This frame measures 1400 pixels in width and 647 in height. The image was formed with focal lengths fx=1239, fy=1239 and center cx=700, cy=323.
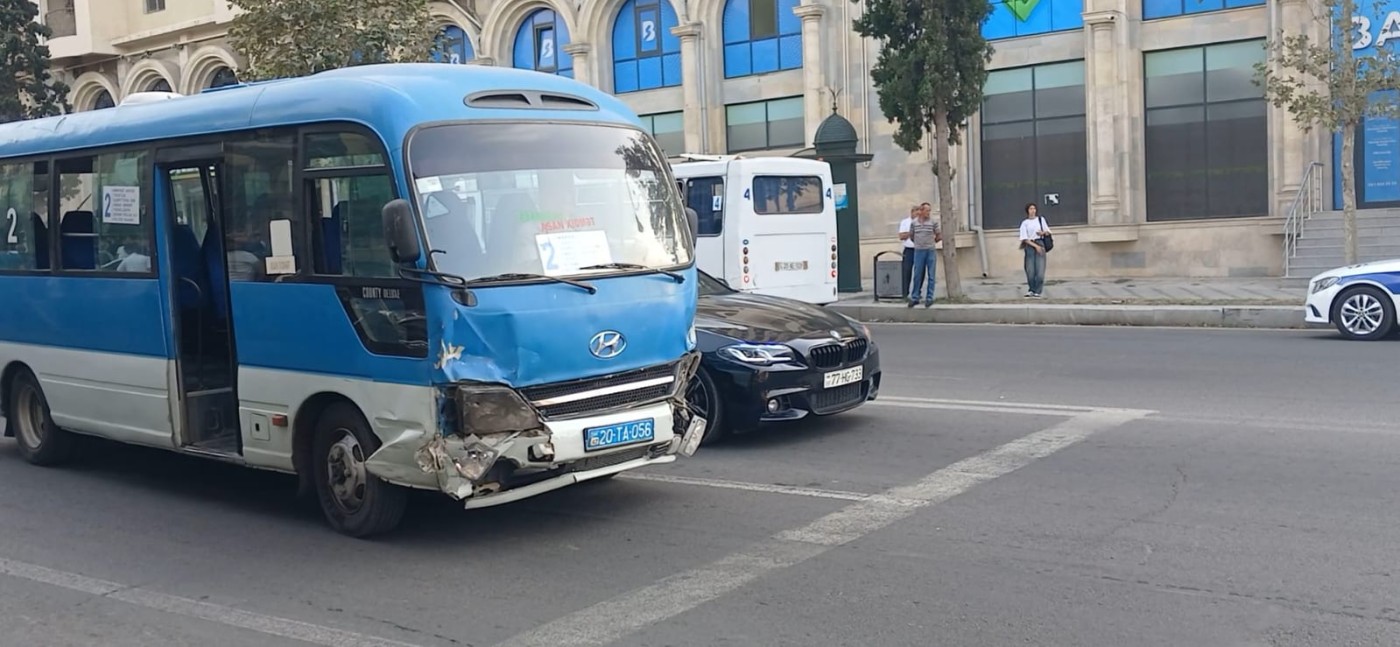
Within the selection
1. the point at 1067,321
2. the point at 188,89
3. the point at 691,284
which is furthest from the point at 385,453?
the point at 188,89

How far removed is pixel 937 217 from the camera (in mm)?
25828

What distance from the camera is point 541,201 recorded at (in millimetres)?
6719

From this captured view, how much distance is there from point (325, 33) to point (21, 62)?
626 inches

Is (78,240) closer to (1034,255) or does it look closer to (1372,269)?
(1372,269)

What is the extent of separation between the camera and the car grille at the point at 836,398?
910 centimetres

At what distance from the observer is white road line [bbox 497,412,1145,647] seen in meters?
5.29

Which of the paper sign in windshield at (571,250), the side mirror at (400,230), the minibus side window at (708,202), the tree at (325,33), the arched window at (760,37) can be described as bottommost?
the paper sign in windshield at (571,250)

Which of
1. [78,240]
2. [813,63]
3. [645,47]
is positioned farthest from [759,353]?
[645,47]

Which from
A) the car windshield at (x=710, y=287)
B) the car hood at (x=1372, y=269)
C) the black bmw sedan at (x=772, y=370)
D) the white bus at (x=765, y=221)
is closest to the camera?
the black bmw sedan at (x=772, y=370)

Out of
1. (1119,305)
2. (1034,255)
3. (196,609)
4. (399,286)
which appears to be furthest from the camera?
(1034,255)

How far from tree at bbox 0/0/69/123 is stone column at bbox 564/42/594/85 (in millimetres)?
13273

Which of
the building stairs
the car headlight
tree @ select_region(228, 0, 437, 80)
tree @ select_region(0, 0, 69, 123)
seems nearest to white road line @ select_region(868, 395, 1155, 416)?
the car headlight

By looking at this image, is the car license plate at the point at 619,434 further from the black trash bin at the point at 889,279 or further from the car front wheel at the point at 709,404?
the black trash bin at the point at 889,279

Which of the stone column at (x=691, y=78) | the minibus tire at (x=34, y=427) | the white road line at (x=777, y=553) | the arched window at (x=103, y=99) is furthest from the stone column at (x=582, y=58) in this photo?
the white road line at (x=777, y=553)
